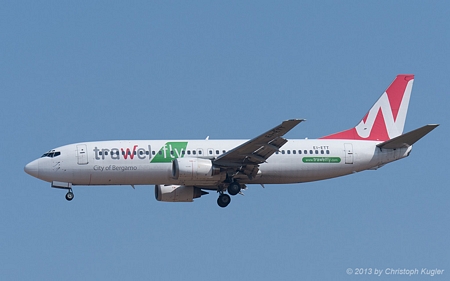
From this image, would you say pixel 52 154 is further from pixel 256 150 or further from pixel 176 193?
pixel 256 150

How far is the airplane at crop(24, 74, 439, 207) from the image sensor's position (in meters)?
43.9

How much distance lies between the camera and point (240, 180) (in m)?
45.7

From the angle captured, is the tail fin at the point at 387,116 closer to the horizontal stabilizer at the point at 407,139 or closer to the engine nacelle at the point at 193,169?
the horizontal stabilizer at the point at 407,139

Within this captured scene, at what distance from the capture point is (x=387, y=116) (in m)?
48.9

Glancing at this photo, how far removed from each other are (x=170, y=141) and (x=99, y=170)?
13.8 feet

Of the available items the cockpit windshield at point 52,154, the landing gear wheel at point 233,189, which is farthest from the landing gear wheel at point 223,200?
the cockpit windshield at point 52,154

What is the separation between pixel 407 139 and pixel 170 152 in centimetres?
1293

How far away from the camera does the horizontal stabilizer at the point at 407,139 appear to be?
44297mm

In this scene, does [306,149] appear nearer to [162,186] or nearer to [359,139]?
[359,139]

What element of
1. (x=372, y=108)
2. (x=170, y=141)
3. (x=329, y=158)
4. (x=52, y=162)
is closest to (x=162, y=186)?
(x=170, y=141)

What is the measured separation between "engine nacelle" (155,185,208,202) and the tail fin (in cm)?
836

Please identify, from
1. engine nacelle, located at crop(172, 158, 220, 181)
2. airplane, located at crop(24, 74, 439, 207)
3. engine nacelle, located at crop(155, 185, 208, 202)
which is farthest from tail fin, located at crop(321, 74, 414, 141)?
engine nacelle, located at crop(155, 185, 208, 202)

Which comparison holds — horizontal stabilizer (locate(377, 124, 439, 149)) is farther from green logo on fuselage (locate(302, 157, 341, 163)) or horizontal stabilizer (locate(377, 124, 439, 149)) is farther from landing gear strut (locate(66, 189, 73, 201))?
landing gear strut (locate(66, 189, 73, 201))

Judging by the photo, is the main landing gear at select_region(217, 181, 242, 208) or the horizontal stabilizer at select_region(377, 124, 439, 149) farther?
the main landing gear at select_region(217, 181, 242, 208)
